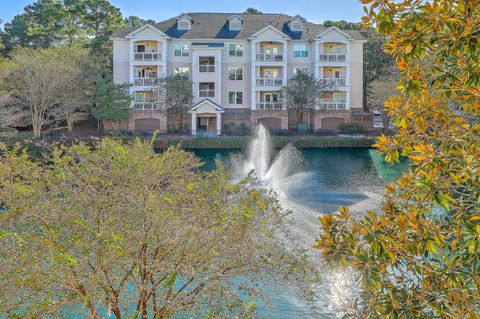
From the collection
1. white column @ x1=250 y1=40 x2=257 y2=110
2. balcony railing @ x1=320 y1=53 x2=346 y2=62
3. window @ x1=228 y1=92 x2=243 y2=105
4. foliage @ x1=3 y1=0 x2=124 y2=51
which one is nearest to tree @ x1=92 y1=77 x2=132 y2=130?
window @ x1=228 y1=92 x2=243 y2=105

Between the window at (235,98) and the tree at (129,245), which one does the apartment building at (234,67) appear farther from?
the tree at (129,245)

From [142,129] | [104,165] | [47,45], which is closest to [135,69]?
[142,129]

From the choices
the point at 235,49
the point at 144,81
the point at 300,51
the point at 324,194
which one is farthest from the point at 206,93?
the point at 324,194

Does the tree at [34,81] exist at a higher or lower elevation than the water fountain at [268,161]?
higher

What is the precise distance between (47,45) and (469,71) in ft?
163

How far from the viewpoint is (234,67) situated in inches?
1468

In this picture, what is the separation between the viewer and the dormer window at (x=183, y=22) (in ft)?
124

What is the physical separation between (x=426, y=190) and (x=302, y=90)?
107 ft

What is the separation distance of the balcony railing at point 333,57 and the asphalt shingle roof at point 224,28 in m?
2.18

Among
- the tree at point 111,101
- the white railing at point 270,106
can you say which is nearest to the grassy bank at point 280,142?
the tree at point 111,101

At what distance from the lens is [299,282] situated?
626 centimetres

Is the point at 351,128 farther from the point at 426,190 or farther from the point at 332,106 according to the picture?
the point at 426,190

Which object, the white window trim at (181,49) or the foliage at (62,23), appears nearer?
the white window trim at (181,49)

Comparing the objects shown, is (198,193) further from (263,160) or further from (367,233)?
(263,160)
